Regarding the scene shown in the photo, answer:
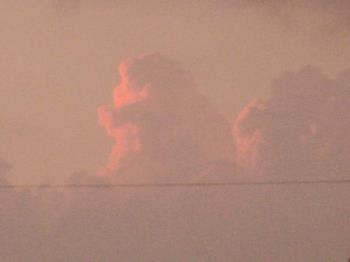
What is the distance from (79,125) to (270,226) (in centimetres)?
60

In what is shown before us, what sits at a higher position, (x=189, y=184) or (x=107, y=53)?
(x=107, y=53)

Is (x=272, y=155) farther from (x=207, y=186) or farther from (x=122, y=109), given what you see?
(x=122, y=109)

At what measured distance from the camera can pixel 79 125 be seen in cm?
154

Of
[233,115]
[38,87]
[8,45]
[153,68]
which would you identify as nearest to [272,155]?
[233,115]

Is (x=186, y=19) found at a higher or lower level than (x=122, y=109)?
higher

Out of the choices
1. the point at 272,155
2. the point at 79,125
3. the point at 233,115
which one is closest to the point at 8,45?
the point at 79,125

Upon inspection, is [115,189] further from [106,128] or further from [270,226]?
[270,226]

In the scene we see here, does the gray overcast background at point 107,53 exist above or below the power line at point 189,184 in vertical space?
above

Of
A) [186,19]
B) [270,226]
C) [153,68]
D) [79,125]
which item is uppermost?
[186,19]

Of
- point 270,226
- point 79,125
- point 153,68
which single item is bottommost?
point 270,226

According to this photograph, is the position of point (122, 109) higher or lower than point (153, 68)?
lower

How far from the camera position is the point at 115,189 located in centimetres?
153

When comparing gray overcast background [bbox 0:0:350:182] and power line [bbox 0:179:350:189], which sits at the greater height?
gray overcast background [bbox 0:0:350:182]

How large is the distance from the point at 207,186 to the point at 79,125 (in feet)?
1.30
